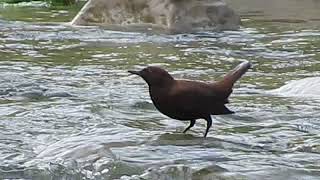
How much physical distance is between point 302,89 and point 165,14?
712cm

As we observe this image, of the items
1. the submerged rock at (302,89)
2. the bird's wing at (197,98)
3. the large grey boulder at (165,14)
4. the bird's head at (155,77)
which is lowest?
the large grey boulder at (165,14)

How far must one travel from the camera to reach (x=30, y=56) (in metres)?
10.4

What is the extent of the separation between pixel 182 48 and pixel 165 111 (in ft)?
20.5

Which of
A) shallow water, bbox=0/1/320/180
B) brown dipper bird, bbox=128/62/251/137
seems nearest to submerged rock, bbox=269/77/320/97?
shallow water, bbox=0/1/320/180

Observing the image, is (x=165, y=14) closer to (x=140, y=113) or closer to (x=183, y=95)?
(x=140, y=113)

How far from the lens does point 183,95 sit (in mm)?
5062

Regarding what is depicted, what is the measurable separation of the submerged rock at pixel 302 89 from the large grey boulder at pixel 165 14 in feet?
19.3

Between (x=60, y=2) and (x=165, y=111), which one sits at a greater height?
(x=165, y=111)

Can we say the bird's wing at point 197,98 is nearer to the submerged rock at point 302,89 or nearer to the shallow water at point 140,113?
the shallow water at point 140,113

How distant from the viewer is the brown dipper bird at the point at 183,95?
5.04m

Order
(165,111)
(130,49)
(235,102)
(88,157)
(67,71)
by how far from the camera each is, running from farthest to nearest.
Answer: (130,49) < (67,71) < (235,102) < (165,111) < (88,157)

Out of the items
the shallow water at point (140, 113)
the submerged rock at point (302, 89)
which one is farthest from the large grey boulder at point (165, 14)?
the submerged rock at point (302, 89)

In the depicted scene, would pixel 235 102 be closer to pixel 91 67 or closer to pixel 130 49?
pixel 91 67

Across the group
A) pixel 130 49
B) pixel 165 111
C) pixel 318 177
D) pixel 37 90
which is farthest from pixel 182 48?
→ pixel 318 177
